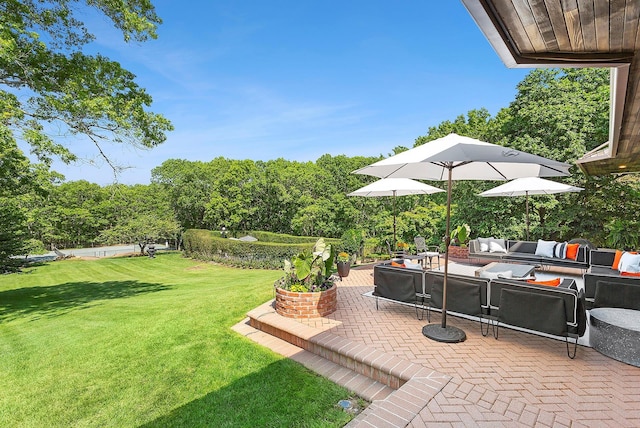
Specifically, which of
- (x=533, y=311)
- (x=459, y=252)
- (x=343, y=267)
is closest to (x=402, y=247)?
(x=343, y=267)

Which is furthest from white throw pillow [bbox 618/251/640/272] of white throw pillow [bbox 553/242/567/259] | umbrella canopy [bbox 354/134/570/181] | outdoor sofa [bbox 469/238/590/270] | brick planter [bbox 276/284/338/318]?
brick planter [bbox 276/284/338/318]

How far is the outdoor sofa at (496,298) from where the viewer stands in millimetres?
3525

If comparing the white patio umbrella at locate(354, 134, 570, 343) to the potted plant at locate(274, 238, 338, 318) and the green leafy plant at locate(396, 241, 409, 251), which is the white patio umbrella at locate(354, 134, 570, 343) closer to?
the potted plant at locate(274, 238, 338, 318)

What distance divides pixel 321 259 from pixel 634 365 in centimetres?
413

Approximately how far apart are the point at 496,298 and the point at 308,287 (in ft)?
9.29

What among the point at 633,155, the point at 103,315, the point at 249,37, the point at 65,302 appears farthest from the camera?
the point at 249,37

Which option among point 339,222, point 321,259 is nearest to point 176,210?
point 339,222

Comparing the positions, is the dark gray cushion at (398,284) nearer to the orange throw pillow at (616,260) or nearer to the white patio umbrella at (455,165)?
the white patio umbrella at (455,165)

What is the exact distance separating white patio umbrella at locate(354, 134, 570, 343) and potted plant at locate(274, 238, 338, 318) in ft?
5.29

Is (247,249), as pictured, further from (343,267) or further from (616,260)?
(616,260)

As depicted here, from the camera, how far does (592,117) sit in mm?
11422

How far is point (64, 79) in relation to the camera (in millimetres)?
8953

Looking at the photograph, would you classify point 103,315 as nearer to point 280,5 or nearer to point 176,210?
point 280,5

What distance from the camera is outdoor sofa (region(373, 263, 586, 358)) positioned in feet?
11.6
